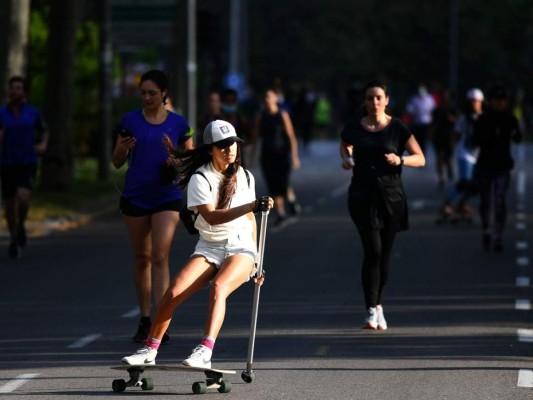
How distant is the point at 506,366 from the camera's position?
10273 mm

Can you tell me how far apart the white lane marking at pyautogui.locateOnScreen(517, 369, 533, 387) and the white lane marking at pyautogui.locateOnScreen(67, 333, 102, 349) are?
3.08 metres

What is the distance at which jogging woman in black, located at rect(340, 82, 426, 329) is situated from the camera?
12039 mm

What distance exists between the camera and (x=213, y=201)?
372 inches

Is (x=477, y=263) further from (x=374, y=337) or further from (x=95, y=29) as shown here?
(x=95, y=29)

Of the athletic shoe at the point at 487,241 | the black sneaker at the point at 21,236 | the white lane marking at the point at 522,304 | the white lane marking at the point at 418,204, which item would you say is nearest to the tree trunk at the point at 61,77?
the white lane marking at the point at 418,204

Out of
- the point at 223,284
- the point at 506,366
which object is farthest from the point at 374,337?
the point at 223,284

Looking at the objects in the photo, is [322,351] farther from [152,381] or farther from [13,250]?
[13,250]

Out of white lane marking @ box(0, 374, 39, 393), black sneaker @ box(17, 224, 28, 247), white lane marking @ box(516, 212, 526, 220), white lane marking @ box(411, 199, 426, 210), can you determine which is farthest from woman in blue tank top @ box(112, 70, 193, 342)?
white lane marking @ box(411, 199, 426, 210)

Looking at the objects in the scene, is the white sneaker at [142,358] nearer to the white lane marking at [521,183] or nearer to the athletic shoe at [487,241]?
the athletic shoe at [487,241]

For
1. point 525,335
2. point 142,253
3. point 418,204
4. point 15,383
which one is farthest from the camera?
point 418,204

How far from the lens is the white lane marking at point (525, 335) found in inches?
452

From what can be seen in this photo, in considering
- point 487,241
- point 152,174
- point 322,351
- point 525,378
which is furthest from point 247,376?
point 487,241

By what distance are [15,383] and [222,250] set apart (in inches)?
57.9

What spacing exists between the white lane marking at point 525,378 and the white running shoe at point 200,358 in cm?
190
